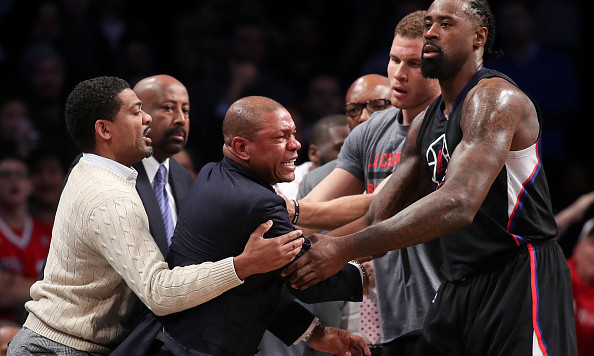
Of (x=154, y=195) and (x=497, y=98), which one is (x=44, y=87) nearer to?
(x=154, y=195)

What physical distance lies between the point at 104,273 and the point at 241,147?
0.70 meters

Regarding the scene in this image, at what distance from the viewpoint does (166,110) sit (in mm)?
4207

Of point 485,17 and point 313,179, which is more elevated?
point 485,17

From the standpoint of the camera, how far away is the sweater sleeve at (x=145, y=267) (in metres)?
2.91

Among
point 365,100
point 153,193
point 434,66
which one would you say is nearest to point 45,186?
point 365,100

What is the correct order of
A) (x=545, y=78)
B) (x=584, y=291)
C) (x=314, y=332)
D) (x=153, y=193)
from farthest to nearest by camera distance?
(x=545, y=78) < (x=584, y=291) < (x=153, y=193) < (x=314, y=332)

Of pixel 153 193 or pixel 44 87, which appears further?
pixel 44 87

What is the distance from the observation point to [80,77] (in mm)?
7586

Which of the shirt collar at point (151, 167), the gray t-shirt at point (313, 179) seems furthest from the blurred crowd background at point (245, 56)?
the shirt collar at point (151, 167)

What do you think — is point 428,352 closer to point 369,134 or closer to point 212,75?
point 369,134

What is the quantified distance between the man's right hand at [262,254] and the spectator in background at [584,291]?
3.69 m

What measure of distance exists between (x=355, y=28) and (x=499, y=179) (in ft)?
17.5

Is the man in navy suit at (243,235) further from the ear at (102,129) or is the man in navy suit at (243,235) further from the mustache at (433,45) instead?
the mustache at (433,45)

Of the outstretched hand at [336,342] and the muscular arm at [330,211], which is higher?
the muscular arm at [330,211]
